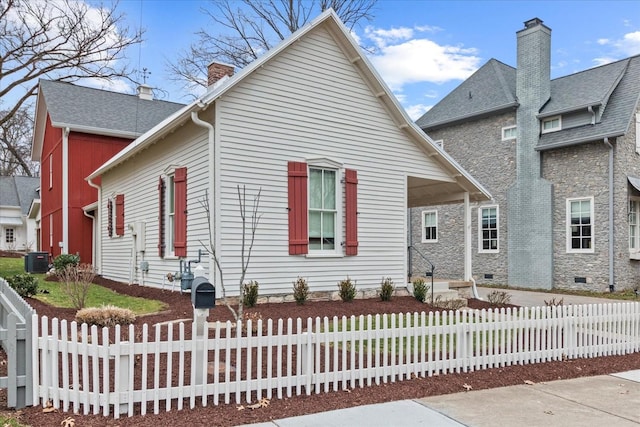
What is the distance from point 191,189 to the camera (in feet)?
33.2

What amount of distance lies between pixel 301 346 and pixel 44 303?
20.4 feet

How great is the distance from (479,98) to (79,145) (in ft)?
52.5

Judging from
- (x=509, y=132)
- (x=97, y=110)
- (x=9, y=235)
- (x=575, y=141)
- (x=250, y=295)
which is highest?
(x=97, y=110)

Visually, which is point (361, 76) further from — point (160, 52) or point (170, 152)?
point (160, 52)

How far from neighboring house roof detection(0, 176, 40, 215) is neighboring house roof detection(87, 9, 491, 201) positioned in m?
28.4

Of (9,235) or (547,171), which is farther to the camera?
(9,235)

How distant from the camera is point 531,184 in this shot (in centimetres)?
1870

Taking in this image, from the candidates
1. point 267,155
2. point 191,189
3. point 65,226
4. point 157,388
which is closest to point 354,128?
point 267,155

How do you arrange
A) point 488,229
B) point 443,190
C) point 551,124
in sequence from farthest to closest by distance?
point 488,229
point 551,124
point 443,190

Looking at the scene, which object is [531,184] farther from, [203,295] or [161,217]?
[203,295]

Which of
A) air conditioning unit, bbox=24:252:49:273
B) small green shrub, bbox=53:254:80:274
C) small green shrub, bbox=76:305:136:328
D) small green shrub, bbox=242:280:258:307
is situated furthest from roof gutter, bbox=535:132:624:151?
air conditioning unit, bbox=24:252:49:273

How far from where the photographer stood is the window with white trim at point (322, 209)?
1055 centimetres

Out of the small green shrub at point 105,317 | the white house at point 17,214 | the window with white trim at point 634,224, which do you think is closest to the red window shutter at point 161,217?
the small green shrub at point 105,317

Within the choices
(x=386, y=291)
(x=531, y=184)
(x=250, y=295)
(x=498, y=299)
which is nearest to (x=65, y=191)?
(x=250, y=295)
